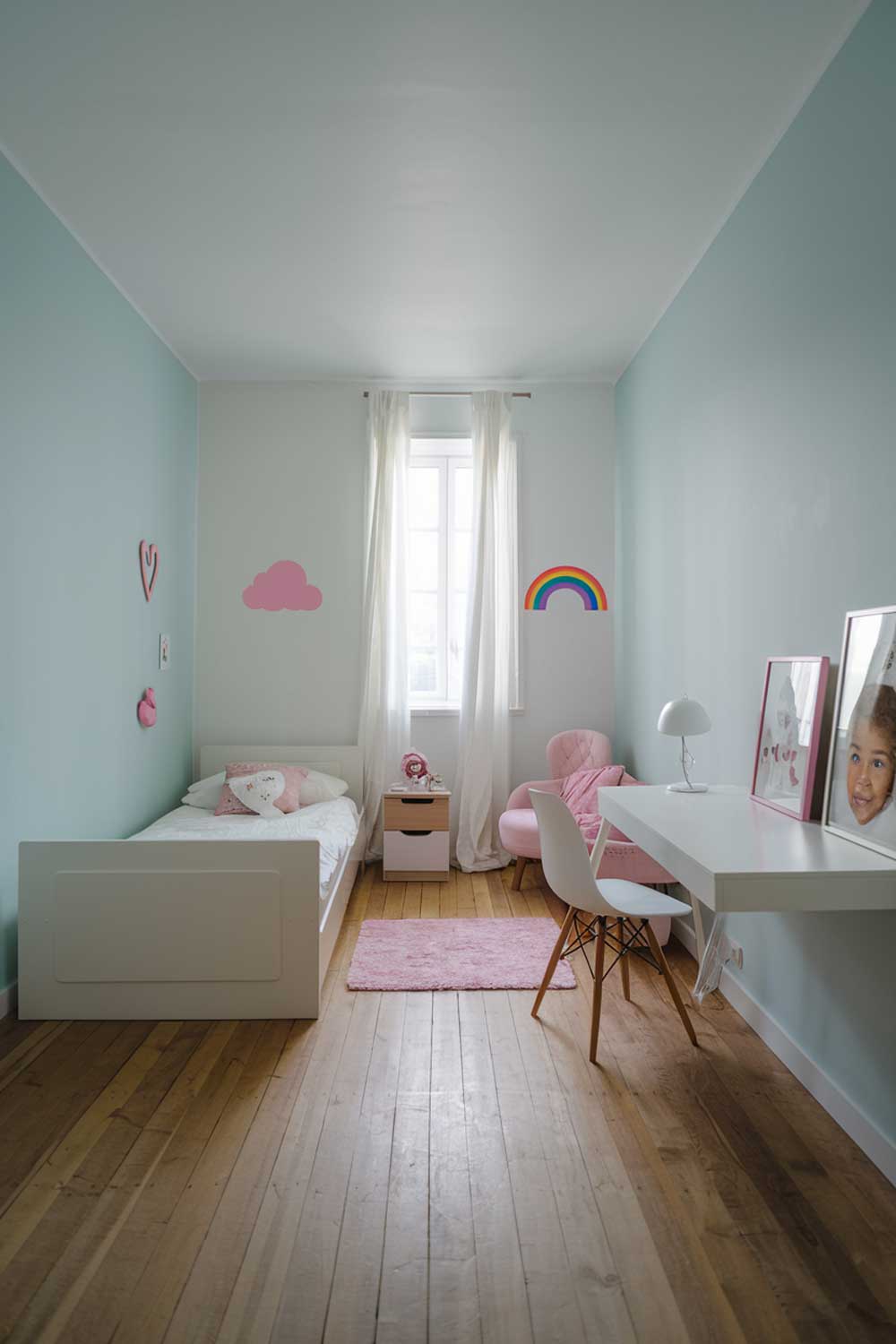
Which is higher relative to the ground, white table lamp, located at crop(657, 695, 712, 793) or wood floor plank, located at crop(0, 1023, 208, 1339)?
white table lamp, located at crop(657, 695, 712, 793)

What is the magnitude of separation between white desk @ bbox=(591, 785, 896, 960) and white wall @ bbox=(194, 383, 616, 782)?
2.35m

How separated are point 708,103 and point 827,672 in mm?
1665

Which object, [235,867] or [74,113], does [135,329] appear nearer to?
[74,113]

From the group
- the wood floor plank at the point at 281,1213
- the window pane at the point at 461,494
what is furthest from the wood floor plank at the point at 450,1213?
the window pane at the point at 461,494

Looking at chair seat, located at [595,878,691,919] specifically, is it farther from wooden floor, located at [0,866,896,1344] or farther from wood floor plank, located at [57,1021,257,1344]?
wood floor plank, located at [57,1021,257,1344]

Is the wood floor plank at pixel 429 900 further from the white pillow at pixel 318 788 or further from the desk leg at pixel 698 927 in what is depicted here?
the desk leg at pixel 698 927

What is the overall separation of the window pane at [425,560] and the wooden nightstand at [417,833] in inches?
49.3

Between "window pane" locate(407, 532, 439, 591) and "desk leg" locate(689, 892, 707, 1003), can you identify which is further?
"window pane" locate(407, 532, 439, 591)

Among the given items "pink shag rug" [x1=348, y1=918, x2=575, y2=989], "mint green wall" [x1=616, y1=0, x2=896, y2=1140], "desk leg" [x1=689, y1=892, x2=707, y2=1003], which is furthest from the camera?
"pink shag rug" [x1=348, y1=918, x2=575, y2=989]

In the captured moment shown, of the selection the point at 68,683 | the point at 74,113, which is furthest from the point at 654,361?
the point at 68,683

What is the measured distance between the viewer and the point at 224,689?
15.6 feet

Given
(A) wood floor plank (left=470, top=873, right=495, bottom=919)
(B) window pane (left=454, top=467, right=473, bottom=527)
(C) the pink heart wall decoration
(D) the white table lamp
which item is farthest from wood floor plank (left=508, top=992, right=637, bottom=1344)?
(B) window pane (left=454, top=467, right=473, bottom=527)

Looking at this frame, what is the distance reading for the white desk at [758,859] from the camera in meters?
1.73

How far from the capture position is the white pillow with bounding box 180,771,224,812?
4.25 meters
